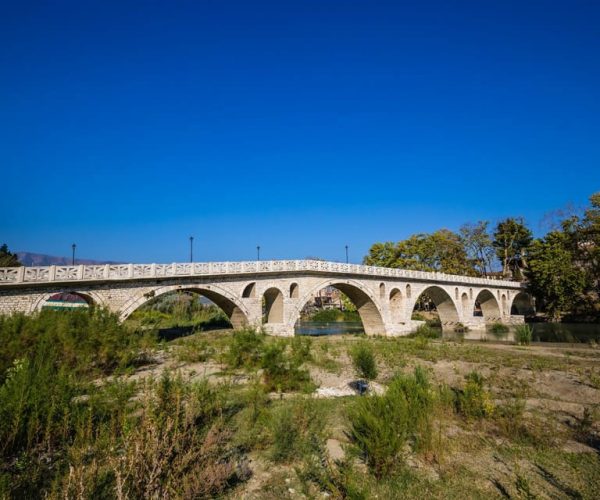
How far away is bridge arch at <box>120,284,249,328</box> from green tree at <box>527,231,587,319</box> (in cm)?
4068

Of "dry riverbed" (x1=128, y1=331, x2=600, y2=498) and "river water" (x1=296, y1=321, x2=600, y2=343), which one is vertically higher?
"dry riverbed" (x1=128, y1=331, x2=600, y2=498)

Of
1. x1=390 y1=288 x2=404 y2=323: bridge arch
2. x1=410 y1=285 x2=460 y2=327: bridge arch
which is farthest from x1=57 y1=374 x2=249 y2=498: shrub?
x1=410 y1=285 x2=460 y2=327: bridge arch

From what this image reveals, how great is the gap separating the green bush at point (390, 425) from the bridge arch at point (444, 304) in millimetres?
38457

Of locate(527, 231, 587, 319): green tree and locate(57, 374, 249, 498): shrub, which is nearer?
locate(57, 374, 249, 498): shrub

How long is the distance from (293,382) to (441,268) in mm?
53304

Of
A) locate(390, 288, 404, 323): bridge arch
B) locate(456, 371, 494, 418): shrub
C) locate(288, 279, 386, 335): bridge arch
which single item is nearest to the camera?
locate(456, 371, 494, 418): shrub

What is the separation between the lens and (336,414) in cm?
676

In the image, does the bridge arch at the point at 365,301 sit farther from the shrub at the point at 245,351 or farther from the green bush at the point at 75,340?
the green bush at the point at 75,340

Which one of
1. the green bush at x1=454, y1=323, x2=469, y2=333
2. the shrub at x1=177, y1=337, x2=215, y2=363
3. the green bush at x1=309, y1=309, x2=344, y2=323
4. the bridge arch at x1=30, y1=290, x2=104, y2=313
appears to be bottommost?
the green bush at x1=454, y1=323, x2=469, y2=333

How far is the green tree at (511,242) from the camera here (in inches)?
2197

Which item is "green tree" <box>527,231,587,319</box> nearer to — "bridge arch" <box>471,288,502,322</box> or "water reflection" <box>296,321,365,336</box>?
"bridge arch" <box>471,288,502,322</box>

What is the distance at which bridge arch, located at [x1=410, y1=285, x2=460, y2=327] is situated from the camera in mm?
43150

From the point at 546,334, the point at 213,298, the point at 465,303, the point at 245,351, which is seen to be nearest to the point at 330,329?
the point at 465,303

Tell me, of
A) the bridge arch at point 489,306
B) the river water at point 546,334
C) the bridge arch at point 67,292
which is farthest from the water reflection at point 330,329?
the bridge arch at point 67,292
